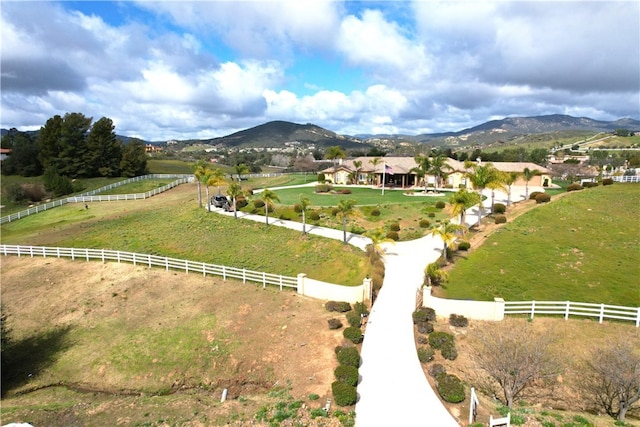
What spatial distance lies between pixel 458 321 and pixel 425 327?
2202 millimetres

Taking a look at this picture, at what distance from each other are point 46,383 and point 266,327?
1146cm

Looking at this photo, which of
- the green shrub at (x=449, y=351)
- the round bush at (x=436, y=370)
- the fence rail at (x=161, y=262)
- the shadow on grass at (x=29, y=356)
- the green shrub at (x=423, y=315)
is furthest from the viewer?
the fence rail at (x=161, y=262)

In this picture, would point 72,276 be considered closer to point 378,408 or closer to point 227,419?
point 227,419

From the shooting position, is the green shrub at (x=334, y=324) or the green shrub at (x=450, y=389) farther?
the green shrub at (x=334, y=324)

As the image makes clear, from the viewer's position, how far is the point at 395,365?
52.8 ft

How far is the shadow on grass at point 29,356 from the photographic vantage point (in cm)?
1894

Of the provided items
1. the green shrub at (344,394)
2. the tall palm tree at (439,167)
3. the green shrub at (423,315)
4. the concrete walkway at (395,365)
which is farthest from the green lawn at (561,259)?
the tall palm tree at (439,167)

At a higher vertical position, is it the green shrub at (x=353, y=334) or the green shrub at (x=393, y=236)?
the green shrub at (x=393, y=236)

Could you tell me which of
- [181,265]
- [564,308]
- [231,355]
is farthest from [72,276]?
[564,308]

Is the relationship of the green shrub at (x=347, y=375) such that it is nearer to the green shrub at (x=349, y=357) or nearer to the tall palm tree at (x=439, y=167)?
the green shrub at (x=349, y=357)

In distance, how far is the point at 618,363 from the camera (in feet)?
45.7

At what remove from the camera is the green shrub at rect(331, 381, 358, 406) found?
1349cm

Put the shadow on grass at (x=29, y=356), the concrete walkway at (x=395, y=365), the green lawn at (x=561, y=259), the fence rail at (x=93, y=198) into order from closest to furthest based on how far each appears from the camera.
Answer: the concrete walkway at (x=395, y=365) → the shadow on grass at (x=29, y=356) → the green lawn at (x=561, y=259) → the fence rail at (x=93, y=198)

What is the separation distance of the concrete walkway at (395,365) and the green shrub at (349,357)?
0.45 meters
